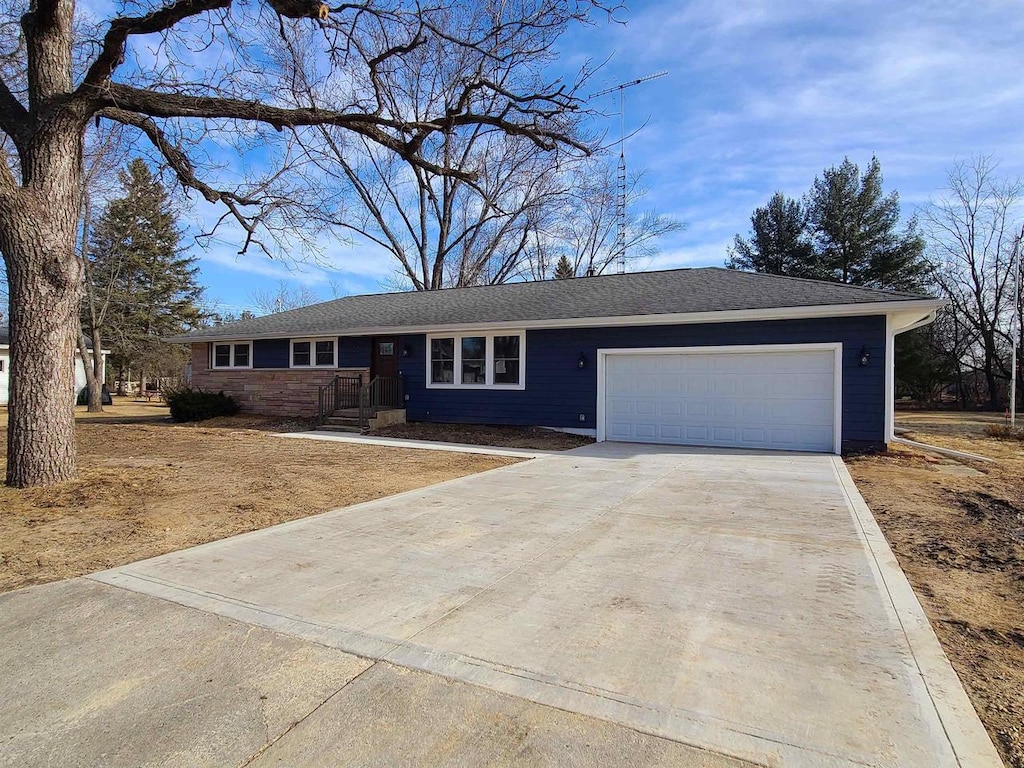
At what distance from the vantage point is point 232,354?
17.6 meters

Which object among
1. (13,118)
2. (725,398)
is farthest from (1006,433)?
(13,118)

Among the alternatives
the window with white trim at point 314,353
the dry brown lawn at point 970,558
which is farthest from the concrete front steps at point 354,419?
the dry brown lawn at point 970,558

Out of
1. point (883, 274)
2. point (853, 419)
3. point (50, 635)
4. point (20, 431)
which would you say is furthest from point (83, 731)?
point (883, 274)

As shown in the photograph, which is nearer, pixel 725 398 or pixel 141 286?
pixel 725 398

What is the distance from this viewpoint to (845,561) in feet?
13.6

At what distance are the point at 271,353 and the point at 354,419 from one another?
179 inches

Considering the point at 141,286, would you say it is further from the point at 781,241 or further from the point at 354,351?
the point at 781,241

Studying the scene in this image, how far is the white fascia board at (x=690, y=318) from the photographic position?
9398 mm

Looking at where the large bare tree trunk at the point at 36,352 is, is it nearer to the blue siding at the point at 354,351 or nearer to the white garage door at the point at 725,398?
the blue siding at the point at 354,351

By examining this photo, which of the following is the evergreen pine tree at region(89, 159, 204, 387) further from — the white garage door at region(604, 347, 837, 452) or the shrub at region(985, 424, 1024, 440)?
the shrub at region(985, 424, 1024, 440)

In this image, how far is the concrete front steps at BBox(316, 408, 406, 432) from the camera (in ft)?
A: 44.8

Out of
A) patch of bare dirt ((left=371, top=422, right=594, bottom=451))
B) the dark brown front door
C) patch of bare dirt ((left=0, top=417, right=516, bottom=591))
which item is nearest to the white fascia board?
the dark brown front door

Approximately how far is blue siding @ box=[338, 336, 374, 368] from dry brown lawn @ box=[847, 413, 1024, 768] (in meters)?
11.3

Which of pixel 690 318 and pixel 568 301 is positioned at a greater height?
pixel 568 301
